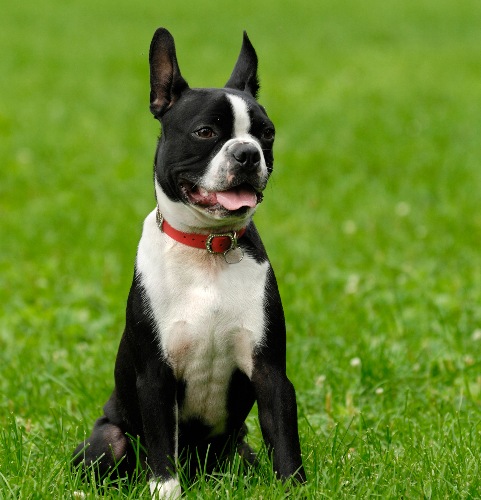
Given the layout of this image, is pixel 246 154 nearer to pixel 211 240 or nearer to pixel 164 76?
pixel 211 240

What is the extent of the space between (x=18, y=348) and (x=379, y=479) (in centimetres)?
287

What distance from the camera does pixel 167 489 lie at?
10.4 feet

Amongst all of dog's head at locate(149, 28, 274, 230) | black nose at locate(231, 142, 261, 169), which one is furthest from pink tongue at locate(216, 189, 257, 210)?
black nose at locate(231, 142, 261, 169)

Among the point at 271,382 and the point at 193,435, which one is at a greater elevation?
the point at 271,382

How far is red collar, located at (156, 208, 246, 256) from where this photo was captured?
3303 millimetres

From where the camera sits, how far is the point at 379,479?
325 centimetres

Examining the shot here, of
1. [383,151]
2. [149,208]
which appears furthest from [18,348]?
[383,151]

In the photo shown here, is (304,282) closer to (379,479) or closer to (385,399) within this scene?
(385,399)

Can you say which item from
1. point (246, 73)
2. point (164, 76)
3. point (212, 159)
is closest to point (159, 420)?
point (212, 159)

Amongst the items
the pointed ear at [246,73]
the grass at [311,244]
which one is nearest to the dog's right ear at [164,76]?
the pointed ear at [246,73]

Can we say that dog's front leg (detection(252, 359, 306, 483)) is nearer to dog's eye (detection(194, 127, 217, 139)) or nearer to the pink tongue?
the pink tongue

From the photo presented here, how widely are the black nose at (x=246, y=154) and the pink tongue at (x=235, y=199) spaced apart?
0.41 feet

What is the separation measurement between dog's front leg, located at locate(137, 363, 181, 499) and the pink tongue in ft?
1.85

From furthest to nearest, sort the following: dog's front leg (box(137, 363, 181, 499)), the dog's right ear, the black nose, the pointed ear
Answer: the pointed ear → the dog's right ear → dog's front leg (box(137, 363, 181, 499)) → the black nose
